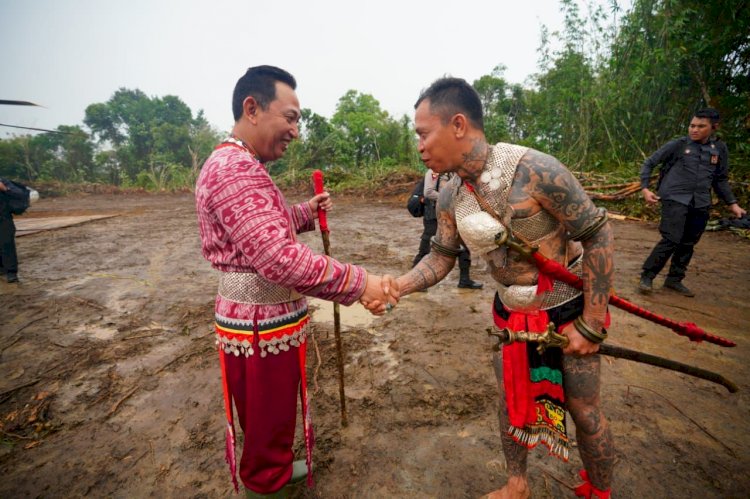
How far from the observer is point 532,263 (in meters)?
1.76

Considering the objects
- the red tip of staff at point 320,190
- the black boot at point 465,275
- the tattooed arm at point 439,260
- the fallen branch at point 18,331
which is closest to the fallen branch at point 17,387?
the fallen branch at point 18,331

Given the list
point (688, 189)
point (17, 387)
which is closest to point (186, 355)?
point (17, 387)

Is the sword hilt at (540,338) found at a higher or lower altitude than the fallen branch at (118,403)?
higher

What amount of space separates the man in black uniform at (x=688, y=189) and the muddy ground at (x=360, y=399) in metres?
0.60

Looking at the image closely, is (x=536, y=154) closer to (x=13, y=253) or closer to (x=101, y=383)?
(x=101, y=383)

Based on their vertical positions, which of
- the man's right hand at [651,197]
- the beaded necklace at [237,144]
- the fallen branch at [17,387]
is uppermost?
the beaded necklace at [237,144]

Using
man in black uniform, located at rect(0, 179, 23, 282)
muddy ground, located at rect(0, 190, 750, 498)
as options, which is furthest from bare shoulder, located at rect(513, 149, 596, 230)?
man in black uniform, located at rect(0, 179, 23, 282)

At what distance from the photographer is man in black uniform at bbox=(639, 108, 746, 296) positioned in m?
4.62

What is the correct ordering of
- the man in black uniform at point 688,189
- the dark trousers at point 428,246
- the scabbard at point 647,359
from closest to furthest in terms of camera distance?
the scabbard at point 647,359, the man in black uniform at point 688,189, the dark trousers at point 428,246

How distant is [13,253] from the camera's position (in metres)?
6.07

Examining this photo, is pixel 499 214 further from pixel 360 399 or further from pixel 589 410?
pixel 360 399

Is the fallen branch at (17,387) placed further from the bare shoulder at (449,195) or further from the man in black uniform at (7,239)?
the bare shoulder at (449,195)

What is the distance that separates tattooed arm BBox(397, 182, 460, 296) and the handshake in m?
0.21

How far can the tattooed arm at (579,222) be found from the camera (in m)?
1.61
